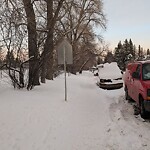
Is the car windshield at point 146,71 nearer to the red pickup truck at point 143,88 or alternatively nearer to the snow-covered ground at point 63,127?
the red pickup truck at point 143,88

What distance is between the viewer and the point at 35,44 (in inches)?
627

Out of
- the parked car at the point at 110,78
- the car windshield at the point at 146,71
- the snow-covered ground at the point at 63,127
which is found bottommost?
the snow-covered ground at the point at 63,127

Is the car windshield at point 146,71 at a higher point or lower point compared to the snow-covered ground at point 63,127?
higher

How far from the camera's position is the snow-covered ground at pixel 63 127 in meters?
7.61

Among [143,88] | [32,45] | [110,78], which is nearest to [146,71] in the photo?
[143,88]

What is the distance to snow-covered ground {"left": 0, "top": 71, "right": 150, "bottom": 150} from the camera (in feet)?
25.0

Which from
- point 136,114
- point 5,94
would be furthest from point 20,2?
point 136,114

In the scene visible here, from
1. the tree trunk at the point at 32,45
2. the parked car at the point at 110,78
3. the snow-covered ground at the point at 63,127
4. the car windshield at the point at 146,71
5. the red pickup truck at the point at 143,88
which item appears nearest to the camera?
the snow-covered ground at the point at 63,127

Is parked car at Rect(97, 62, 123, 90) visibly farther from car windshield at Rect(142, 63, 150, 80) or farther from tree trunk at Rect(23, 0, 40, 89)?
car windshield at Rect(142, 63, 150, 80)

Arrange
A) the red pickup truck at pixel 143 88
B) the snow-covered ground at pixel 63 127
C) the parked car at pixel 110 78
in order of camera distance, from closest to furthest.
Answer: the snow-covered ground at pixel 63 127
the red pickup truck at pixel 143 88
the parked car at pixel 110 78

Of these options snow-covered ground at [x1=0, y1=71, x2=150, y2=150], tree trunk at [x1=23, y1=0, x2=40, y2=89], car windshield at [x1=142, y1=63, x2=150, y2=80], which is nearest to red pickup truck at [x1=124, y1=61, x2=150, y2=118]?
car windshield at [x1=142, y1=63, x2=150, y2=80]

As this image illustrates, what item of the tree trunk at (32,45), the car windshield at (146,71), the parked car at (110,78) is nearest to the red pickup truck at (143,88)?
the car windshield at (146,71)

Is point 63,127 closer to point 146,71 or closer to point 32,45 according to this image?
point 146,71

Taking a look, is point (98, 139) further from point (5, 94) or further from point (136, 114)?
point (5, 94)
